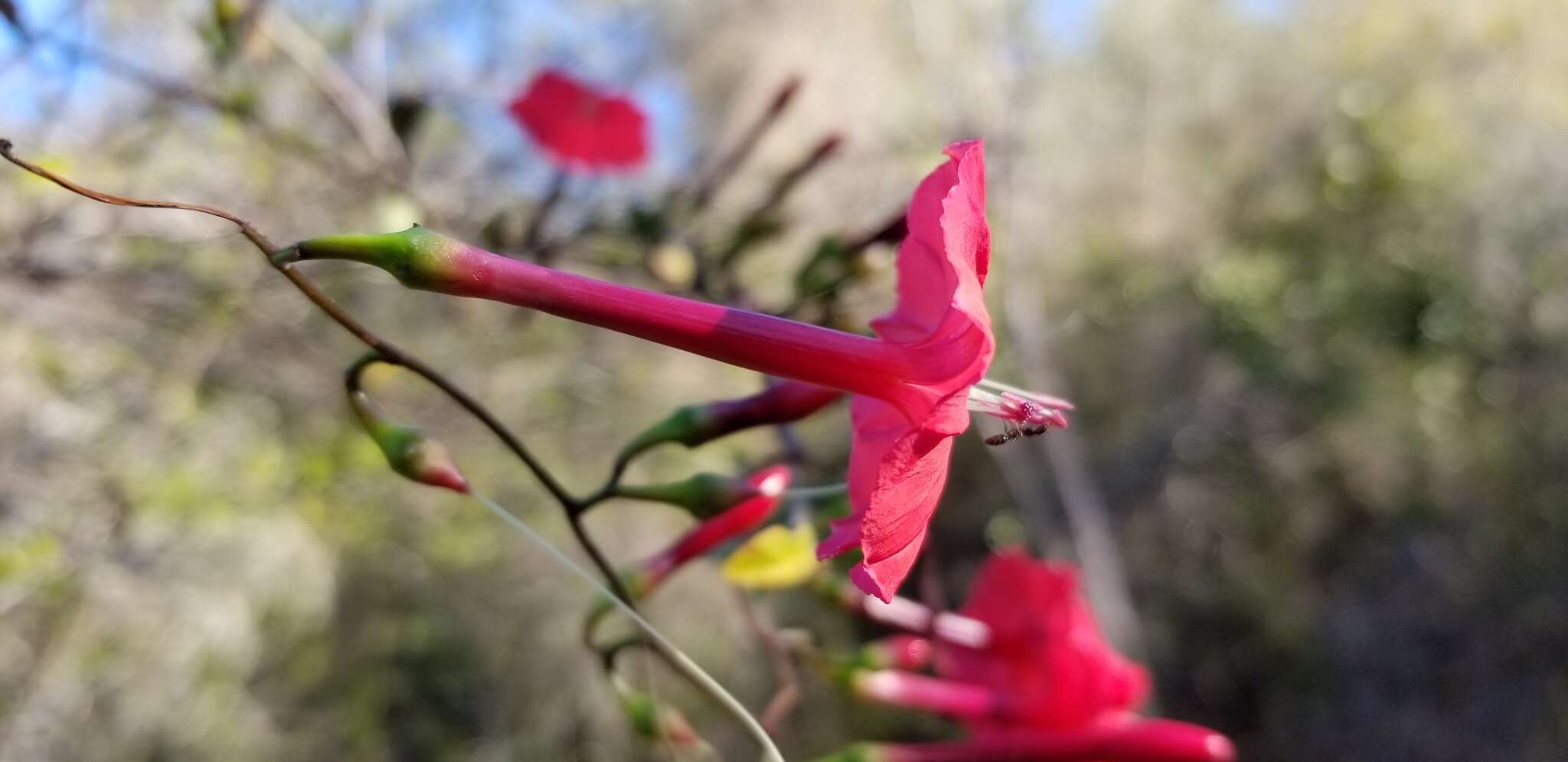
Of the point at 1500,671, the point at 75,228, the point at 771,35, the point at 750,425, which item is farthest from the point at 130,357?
the point at 771,35

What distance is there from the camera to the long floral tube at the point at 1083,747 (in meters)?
0.55

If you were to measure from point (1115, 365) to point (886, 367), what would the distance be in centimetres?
255

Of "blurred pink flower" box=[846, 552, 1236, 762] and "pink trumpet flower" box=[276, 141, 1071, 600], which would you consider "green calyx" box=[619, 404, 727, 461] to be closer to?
"pink trumpet flower" box=[276, 141, 1071, 600]

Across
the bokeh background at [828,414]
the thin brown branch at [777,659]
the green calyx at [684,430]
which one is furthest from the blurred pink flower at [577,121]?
the green calyx at [684,430]

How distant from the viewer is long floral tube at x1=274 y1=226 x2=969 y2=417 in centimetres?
26

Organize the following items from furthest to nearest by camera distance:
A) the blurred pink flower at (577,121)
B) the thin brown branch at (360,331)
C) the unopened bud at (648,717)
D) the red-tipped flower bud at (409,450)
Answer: the blurred pink flower at (577,121) < the unopened bud at (648,717) < the red-tipped flower bud at (409,450) < the thin brown branch at (360,331)

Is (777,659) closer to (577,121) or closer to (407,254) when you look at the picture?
(407,254)

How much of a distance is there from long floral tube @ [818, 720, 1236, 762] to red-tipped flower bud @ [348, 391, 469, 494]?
31 centimetres

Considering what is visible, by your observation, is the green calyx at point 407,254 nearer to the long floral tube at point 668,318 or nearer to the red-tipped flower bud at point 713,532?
the long floral tube at point 668,318

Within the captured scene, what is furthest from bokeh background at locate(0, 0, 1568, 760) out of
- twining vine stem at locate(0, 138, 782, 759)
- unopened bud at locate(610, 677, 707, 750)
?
twining vine stem at locate(0, 138, 782, 759)

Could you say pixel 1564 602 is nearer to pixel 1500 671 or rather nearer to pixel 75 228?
pixel 1500 671

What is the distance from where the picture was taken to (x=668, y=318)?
293 mm

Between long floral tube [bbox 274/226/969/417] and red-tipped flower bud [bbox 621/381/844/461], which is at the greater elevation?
red-tipped flower bud [bbox 621/381/844/461]

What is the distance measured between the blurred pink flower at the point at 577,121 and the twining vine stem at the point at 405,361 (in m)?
0.65
